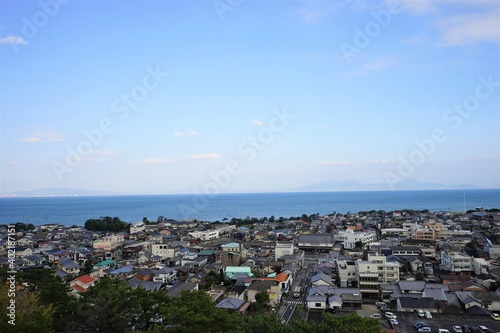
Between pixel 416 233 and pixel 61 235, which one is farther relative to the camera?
pixel 61 235

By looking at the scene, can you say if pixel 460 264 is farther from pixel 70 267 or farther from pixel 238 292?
pixel 70 267

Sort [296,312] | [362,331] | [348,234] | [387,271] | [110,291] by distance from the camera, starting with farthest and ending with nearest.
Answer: [348,234] < [387,271] < [296,312] < [110,291] < [362,331]

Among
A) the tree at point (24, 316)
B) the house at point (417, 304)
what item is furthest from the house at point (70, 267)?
the house at point (417, 304)

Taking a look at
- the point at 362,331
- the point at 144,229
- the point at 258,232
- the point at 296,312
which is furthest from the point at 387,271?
the point at 144,229

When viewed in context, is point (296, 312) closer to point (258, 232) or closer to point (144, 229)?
point (258, 232)

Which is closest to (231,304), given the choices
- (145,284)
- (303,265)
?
(145,284)

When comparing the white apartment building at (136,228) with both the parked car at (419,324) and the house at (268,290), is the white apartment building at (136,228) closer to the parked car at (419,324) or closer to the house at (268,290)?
the house at (268,290)
